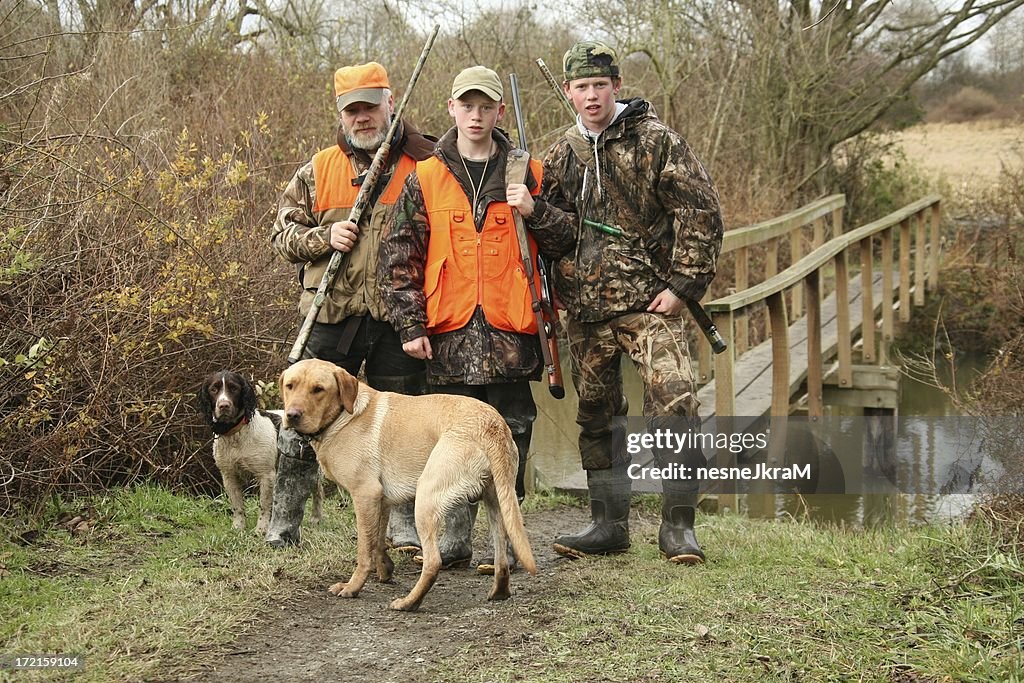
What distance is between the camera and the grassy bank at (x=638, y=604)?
142 inches

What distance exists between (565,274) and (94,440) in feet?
9.47

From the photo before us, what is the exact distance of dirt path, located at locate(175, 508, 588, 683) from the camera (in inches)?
147

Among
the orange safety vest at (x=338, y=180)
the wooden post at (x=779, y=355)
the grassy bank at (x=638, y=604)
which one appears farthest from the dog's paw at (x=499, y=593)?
the wooden post at (x=779, y=355)

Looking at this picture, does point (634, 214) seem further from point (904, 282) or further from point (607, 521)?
point (904, 282)

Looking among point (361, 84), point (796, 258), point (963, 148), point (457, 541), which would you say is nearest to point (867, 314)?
point (796, 258)

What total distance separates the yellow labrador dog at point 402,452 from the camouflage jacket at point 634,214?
36.5 inches

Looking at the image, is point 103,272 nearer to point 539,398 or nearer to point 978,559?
point 539,398

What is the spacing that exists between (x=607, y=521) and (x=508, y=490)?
1159 millimetres

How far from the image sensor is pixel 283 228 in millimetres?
5090

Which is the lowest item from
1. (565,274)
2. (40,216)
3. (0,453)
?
(0,453)

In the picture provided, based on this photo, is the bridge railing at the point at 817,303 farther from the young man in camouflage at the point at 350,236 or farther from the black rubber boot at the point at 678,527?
the young man in camouflage at the point at 350,236

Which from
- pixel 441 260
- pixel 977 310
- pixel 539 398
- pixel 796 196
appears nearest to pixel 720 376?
pixel 539 398

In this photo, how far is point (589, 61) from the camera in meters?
4.89

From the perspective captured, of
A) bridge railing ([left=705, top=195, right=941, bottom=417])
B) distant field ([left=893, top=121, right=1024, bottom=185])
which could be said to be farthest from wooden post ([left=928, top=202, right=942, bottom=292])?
distant field ([left=893, top=121, right=1024, bottom=185])
